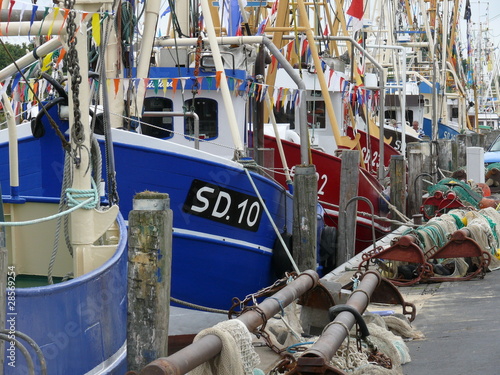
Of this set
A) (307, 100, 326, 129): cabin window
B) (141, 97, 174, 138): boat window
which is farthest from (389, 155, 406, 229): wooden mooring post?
(307, 100, 326, 129): cabin window

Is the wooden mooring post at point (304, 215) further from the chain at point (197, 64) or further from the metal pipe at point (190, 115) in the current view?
the chain at point (197, 64)

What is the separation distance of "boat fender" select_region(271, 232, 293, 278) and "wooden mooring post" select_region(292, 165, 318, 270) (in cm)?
30

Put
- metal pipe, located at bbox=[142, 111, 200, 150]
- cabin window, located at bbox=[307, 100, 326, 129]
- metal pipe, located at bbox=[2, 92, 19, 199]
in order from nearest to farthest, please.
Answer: metal pipe, located at bbox=[2, 92, 19, 199] → metal pipe, located at bbox=[142, 111, 200, 150] → cabin window, located at bbox=[307, 100, 326, 129]

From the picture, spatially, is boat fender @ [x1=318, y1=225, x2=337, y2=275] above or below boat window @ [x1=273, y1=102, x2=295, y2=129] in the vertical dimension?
below

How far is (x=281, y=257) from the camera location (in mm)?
9984

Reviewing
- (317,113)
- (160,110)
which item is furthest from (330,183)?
(317,113)

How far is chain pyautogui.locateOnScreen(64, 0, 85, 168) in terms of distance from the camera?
5199 mm

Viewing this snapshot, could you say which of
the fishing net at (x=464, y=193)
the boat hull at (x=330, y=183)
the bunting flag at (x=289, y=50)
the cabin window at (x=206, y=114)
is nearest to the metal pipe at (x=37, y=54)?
the cabin window at (x=206, y=114)

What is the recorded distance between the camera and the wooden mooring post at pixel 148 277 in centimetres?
493

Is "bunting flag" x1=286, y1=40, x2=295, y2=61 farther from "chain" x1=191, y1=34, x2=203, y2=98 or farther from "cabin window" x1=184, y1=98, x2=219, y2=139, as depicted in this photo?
"chain" x1=191, y1=34, x2=203, y2=98

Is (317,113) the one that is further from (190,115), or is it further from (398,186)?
(190,115)

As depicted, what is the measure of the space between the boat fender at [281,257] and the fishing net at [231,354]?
5147 mm

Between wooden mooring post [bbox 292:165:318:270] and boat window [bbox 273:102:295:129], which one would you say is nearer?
wooden mooring post [bbox 292:165:318:270]

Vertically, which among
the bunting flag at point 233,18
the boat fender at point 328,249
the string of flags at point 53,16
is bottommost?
the boat fender at point 328,249
